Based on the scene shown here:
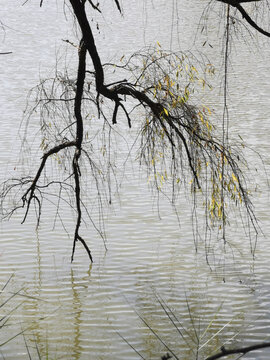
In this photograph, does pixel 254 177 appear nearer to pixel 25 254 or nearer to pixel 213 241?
pixel 213 241

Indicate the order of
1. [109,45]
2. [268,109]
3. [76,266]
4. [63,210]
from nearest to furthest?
[76,266], [63,210], [268,109], [109,45]

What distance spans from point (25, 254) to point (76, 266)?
19.2 inches

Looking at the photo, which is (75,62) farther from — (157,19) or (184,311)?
(184,311)

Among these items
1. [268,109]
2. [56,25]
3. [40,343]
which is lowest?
[40,343]

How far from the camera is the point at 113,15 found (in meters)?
23.5

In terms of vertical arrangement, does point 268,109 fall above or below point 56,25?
below

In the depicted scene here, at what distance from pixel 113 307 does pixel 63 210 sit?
222 cm

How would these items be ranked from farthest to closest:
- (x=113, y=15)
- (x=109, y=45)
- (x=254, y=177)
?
(x=113, y=15) → (x=109, y=45) → (x=254, y=177)

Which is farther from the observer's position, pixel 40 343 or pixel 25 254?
pixel 25 254

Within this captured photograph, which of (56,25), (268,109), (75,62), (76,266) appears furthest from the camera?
(56,25)

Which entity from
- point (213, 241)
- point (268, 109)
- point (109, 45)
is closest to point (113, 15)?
point (109, 45)

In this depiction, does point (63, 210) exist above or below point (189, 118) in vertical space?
below

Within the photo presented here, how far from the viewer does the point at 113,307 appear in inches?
209

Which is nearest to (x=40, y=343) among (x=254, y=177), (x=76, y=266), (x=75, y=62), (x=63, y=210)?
(x=76, y=266)
